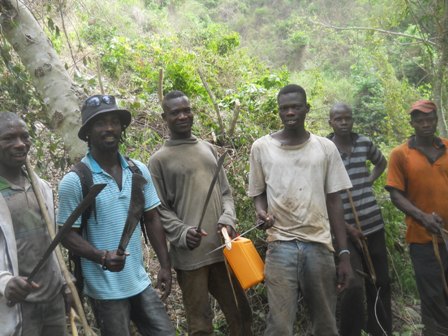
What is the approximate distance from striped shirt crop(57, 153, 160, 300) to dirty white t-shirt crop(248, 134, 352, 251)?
1028 mm

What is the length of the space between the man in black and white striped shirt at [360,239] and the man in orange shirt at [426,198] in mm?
346

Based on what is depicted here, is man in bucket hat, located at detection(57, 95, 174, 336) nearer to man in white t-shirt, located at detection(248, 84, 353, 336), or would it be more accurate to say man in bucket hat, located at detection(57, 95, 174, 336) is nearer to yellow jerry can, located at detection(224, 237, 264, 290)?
yellow jerry can, located at detection(224, 237, 264, 290)

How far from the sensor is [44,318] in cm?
324

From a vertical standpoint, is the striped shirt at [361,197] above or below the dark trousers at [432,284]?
above

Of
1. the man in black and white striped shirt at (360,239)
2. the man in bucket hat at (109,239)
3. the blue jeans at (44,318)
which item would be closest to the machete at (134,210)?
the man in bucket hat at (109,239)

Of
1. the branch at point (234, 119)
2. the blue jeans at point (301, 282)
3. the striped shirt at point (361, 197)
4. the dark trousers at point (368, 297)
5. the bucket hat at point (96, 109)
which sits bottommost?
the dark trousers at point (368, 297)

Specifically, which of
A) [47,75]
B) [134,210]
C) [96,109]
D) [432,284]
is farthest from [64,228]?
[432,284]

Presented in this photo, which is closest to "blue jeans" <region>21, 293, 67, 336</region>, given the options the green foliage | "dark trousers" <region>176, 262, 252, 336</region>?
"dark trousers" <region>176, 262, 252, 336</region>

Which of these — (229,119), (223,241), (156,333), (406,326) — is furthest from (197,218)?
(229,119)

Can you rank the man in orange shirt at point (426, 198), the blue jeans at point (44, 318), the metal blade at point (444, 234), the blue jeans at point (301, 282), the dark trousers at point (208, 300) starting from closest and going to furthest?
the blue jeans at point (44, 318)
the blue jeans at point (301, 282)
the dark trousers at point (208, 300)
the metal blade at point (444, 234)
the man in orange shirt at point (426, 198)

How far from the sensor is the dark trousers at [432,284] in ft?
14.2

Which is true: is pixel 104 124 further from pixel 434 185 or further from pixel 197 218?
pixel 434 185

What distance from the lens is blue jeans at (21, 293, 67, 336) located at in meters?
3.12

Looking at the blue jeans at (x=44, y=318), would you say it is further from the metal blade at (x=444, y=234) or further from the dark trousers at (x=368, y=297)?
the metal blade at (x=444, y=234)
